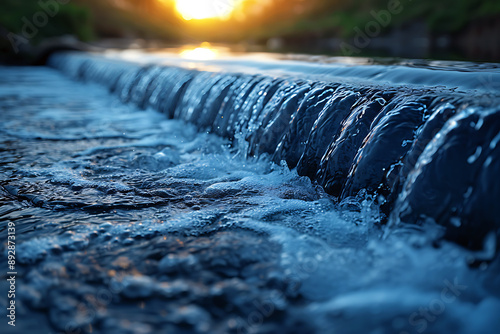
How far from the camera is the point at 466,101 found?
2.22 metres

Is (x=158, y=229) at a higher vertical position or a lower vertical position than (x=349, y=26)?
lower

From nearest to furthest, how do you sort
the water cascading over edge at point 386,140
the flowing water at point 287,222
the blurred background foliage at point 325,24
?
Result: the flowing water at point 287,222 → the water cascading over edge at point 386,140 → the blurred background foliage at point 325,24

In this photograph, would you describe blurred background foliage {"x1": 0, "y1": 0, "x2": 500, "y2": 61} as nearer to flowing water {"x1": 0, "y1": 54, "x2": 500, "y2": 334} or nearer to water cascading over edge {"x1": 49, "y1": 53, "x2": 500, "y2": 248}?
water cascading over edge {"x1": 49, "y1": 53, "x2": 500, "y2": 248}

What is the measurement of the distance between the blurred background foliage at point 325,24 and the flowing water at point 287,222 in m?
8.84

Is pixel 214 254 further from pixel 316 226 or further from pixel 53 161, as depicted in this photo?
pixel 53 161

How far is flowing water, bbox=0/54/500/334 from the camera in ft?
5.27

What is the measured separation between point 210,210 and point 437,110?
4.66 ft

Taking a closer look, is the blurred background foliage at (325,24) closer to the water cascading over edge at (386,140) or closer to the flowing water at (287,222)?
the water cascading over edge at (386,140)

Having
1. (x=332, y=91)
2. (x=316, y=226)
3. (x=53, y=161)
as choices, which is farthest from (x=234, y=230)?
(x=53, y=161)

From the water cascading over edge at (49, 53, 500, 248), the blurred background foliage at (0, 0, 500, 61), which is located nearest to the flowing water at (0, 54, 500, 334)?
the water cascading over edge at (49, 53, 500, 248)

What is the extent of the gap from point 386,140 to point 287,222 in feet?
2.47

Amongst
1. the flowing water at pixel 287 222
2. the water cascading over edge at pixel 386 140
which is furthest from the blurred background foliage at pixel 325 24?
the flowing water at pixel 287 222

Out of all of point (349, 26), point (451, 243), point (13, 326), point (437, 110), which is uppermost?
point (349, 26)

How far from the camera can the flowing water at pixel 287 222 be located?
1.61m
